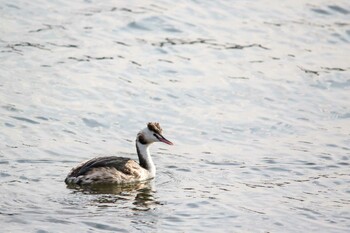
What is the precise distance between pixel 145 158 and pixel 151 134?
46 centimetres

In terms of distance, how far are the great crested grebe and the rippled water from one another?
0.77 ft

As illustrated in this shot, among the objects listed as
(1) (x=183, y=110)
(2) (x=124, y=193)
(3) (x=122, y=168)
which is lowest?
(2) (x=124, y=193)

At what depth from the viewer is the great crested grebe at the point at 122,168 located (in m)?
15.8

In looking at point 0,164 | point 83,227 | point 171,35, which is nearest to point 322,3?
point 171,35

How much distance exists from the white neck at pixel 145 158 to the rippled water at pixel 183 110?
24 centimetres

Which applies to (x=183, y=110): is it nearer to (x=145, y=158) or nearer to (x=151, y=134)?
(x=151, y=134)

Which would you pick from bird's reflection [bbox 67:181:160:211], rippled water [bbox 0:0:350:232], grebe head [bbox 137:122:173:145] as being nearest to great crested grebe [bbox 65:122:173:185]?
grebe head [bbox 137:122:173:145]

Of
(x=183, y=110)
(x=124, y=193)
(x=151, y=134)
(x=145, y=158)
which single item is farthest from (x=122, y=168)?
(x=183, y=110)

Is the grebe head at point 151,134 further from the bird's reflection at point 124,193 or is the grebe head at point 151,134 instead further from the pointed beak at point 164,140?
the bird's reflection at point 124,193

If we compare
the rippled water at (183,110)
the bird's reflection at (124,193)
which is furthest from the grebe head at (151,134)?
the bird's reflection at (124,193)

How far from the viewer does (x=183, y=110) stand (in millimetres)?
19875

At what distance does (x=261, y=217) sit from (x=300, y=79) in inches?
309

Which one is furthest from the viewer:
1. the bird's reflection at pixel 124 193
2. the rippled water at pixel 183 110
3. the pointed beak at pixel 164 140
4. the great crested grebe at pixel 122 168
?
the pointed beak at pixel 164 140

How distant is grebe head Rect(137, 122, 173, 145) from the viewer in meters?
17.1
